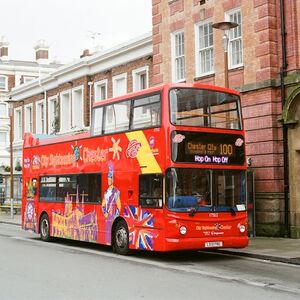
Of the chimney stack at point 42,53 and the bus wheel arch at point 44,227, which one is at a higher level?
the chimney stack at point 42,53

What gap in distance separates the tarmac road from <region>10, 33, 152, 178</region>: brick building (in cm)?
1368

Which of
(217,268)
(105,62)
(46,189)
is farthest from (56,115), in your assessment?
(217,268)

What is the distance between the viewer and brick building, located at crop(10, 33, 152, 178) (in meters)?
27.8

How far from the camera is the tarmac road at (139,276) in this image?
9.09m

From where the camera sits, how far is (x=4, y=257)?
13867 mm

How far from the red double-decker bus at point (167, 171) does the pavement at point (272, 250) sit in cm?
65

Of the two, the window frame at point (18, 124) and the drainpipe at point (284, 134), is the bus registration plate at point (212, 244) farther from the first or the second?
the window frame at point (18, 124)

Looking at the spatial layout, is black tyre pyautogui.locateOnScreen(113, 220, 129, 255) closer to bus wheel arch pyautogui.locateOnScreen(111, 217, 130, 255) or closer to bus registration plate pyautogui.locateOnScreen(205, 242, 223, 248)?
bus wheel arch pyautogui.locateOnScreen(111, 217, 130, 255)

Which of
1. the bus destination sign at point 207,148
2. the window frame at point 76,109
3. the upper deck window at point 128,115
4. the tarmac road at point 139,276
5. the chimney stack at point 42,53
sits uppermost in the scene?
the chimney stack at point 42,53

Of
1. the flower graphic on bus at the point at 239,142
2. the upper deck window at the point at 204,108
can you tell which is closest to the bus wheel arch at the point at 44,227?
the upper deck window at the point at 204,108

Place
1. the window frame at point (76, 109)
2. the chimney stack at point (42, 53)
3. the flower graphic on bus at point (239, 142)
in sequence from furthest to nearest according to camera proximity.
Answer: the chimney stack at point (42, 53), the window frame at point (76, 109), the flower graphic on bus at point (239, 142)

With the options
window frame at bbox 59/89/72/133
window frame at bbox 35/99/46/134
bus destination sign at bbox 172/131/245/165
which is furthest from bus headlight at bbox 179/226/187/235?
window frame at bbox 35/99/46/134

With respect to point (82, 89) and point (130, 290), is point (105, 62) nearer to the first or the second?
point (82, 89)

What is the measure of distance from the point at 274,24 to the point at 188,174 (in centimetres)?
774
